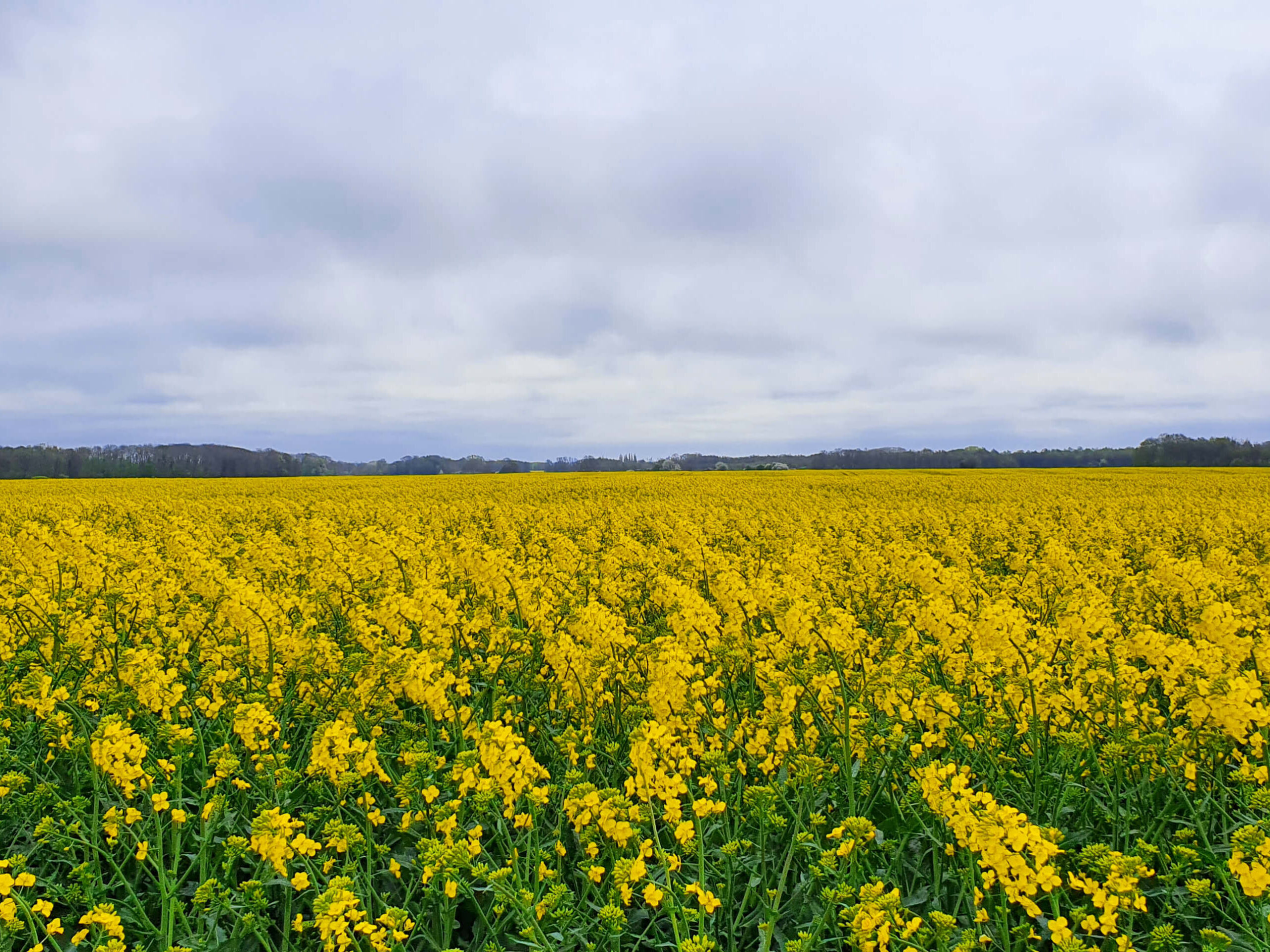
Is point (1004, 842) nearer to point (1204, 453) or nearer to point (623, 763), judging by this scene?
→ point (623, 763)

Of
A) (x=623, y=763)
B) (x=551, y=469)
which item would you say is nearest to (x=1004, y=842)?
(x=623, y=763)

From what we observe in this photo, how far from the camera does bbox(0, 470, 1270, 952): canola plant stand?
2.79 meters

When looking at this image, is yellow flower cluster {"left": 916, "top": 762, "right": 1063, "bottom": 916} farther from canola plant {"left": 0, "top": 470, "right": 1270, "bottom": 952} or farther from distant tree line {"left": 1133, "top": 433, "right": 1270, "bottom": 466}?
distant tree line {"left": 1133, "top": 433, "right": 1270, "bottom": 466}

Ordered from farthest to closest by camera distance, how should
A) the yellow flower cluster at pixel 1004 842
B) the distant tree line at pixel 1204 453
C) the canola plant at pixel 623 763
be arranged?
the distant tree line at pixel 1204 453 < the canola plant at pixel 623 763 < the yellow flower cluster at pixel 1004 842

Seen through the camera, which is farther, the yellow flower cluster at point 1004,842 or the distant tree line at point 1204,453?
the distant tree line at point 1204,453

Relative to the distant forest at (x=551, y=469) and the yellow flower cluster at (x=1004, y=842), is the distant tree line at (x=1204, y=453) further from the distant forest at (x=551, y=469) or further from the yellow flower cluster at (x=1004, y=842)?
the yellow flower cluster at (x=1004, y=842)

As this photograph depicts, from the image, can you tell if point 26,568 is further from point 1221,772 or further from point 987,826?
point 1221,772

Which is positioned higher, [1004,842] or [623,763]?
[1004,842]

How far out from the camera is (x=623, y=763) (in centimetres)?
402

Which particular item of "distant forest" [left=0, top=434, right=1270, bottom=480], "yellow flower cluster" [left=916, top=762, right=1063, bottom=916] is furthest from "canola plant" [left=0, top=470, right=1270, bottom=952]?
"distant forest" [left=0, top=434, right=1270, bottom=480]

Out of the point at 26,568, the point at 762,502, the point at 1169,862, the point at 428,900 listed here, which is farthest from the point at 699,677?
the point at 762,502

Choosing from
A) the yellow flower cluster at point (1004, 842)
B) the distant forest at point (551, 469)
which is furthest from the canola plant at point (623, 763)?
the distant forest at point (551, 469)

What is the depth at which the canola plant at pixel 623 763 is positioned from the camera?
9.15 ft

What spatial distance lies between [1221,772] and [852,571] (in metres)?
4.86
